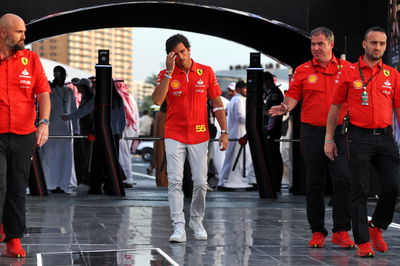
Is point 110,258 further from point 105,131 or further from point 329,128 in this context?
point 105,131

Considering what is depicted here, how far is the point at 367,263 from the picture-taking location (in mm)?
7305

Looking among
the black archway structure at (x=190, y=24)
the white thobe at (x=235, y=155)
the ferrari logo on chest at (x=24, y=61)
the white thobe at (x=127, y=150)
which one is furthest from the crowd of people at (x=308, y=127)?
the white thobe at (x=127, y=150)

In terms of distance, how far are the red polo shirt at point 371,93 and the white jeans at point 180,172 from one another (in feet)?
4.87

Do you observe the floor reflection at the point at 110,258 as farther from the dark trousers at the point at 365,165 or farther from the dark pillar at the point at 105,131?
the dark pillar at the point at 105,131

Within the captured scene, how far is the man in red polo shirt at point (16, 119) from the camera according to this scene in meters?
7.20

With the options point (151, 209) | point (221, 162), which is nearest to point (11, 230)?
point (151, 209)

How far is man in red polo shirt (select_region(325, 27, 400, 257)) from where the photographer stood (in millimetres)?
7688

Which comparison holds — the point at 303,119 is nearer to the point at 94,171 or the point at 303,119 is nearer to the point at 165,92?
the point at 165,92

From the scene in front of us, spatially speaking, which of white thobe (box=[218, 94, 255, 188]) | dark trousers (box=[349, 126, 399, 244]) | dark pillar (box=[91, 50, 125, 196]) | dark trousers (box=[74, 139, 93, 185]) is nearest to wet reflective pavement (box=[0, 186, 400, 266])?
dark trousers (box=[349, 126, 399, 244])

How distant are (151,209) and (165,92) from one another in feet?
12.6

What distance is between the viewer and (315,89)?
8305 mm

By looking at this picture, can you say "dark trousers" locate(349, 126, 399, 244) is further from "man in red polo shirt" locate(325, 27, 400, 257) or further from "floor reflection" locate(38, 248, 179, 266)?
"floor reflection" locate(38, 248, 179, 266)

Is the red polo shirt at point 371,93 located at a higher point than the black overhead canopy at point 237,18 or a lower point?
lower

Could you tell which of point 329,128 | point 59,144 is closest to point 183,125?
point 329,128
